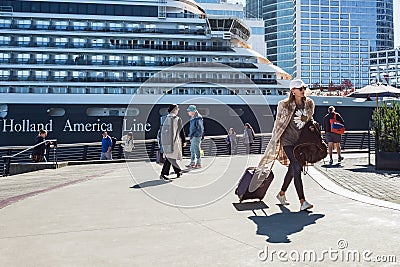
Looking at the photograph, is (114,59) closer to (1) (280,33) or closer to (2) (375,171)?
(2) (375,171)

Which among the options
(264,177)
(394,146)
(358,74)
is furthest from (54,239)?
(358,74)

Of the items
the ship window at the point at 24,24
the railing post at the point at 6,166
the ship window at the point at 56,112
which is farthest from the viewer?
the ship window at the point at 24,24

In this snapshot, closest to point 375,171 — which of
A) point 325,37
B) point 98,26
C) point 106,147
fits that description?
point 106,147

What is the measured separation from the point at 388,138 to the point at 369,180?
6.27 ft

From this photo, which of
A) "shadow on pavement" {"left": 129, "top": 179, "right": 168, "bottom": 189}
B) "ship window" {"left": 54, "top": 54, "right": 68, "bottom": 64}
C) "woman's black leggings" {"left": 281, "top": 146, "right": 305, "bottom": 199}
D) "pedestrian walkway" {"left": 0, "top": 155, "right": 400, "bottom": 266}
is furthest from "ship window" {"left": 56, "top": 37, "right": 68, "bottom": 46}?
"woman's black leggings" {"left": 281, "top": 146, "right": 305, "bottom": 199}

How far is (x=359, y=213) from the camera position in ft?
15.4

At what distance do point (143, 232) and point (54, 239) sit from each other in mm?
815

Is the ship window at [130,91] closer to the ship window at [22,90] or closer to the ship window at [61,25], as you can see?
the ship window at [22,90]

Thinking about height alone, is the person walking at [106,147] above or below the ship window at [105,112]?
below

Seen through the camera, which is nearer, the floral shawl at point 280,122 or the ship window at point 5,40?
the floral shawl at point 280,122

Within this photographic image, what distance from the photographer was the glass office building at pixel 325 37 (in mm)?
130375

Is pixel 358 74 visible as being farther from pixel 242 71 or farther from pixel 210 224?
pixel 210 224

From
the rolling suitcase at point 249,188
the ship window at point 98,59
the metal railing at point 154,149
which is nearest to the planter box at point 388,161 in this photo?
the rolling suitcase at point 249,188

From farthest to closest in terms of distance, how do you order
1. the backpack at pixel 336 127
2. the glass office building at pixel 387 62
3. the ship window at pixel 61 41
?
the glass office building at pixel 387 62 < the ship window at pixel 61 41 < the backpack at pixel 336 127
